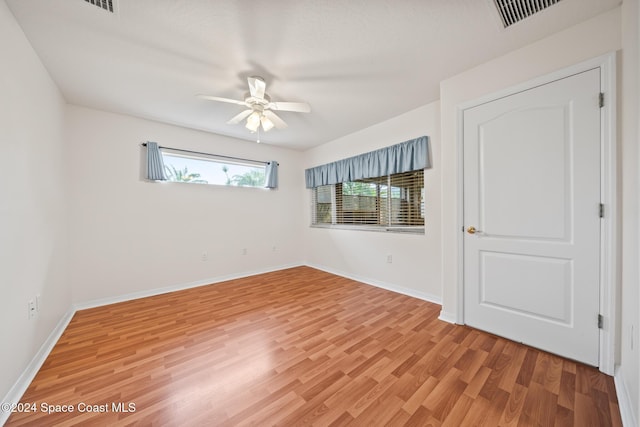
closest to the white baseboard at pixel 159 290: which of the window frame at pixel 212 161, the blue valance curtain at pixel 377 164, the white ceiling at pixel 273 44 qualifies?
the window frame at pixel 212 161

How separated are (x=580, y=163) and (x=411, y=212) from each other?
5.46 feet

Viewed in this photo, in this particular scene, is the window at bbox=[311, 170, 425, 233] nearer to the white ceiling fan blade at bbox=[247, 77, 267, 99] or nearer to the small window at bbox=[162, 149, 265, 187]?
the small window at bbox=[162, 149, 265, 187]

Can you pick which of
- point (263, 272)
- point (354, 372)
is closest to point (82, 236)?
point (263, 272)

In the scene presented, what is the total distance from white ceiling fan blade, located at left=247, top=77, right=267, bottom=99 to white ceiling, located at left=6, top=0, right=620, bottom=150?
128 mm

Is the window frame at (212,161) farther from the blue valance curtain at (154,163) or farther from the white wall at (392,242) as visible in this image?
the white wall at (392,242)

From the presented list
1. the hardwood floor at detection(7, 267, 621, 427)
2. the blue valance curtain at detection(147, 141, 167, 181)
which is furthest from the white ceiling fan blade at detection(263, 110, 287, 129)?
Result: the hardwood floor at detection(7, 267, 621, 427)

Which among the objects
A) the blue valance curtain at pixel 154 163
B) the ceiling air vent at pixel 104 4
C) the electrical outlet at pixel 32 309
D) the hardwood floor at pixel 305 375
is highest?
the ceiling air vent at pixel 104 4

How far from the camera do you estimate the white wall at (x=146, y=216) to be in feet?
9.19

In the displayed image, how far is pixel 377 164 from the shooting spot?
3.43 metres

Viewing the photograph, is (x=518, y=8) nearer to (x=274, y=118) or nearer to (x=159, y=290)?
(x=274, y=118)

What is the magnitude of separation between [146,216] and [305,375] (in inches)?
121

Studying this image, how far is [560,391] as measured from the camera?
1.40 metres

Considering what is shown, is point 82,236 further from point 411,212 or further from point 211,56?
point 411,212

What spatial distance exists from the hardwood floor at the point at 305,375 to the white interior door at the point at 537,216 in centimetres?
25
